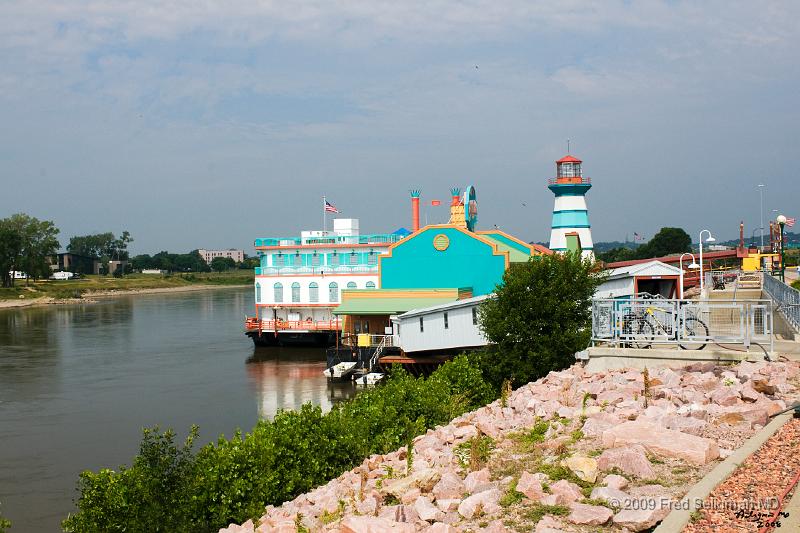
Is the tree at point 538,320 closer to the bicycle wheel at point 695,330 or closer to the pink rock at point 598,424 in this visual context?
the bicycle wheel at point 695,330

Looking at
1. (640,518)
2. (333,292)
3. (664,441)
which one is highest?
(333,292)

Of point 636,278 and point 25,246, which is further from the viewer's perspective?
point 25,246

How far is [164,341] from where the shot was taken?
176ft

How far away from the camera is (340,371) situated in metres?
35.7

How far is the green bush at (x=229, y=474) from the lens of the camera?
510 inches

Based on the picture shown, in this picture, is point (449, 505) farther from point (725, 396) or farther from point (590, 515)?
point (725, 396)

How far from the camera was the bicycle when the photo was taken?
590 inches

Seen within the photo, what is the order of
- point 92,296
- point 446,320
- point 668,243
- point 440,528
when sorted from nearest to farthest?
1. point 440,528
2. point 446,320
3. point 668,243
4. point 92,296

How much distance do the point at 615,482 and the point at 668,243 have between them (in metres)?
113

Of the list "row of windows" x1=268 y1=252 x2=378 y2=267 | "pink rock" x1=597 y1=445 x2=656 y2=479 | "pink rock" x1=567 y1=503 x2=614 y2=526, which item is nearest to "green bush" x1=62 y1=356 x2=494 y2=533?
"pink rock" x1=597 y1=445 x2=656 y2=479

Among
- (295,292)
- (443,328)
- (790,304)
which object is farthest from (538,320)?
(295,292)

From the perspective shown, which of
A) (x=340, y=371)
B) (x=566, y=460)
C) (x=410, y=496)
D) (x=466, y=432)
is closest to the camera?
(x=566, y=460)

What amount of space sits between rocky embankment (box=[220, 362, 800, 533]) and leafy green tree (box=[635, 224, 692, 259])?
104m

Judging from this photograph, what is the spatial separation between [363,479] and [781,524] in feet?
20.4
